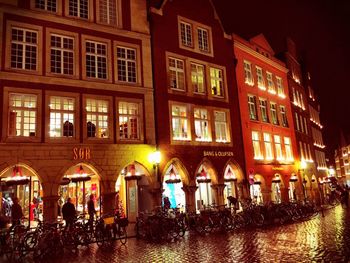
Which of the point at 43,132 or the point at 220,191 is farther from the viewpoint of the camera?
Answer: the point at 220,191

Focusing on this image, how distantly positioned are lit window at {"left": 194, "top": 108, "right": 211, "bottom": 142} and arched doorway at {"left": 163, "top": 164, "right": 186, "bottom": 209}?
2845 mm

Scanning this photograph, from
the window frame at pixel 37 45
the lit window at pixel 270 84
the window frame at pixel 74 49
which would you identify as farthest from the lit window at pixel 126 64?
the lit window at pixel 270 84

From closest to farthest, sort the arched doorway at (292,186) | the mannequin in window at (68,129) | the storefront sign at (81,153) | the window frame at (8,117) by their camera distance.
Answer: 1. the window frame at (8,117)
2. the storefront sign at (81,153)
3. the mannequin in window at (68,129)
4. the arched doorway at (292,186)

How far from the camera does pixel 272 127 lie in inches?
1170

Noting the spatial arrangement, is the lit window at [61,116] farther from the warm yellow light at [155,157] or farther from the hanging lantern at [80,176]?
the warm yellow light at [155,157]

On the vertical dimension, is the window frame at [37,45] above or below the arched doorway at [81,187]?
above

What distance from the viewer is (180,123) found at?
851 inches

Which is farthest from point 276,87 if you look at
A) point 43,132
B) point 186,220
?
point 43,132

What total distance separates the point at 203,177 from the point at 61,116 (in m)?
9.84

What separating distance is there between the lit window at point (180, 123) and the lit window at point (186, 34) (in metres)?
4.72

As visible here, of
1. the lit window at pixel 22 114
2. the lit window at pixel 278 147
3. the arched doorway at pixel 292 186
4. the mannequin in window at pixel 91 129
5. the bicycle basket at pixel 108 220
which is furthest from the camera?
the arched doorway at pixel 292 186

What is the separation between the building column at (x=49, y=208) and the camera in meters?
15.5

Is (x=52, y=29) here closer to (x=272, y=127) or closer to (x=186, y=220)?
(x=186, y=220)

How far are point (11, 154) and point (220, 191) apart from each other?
12886 millimetres
